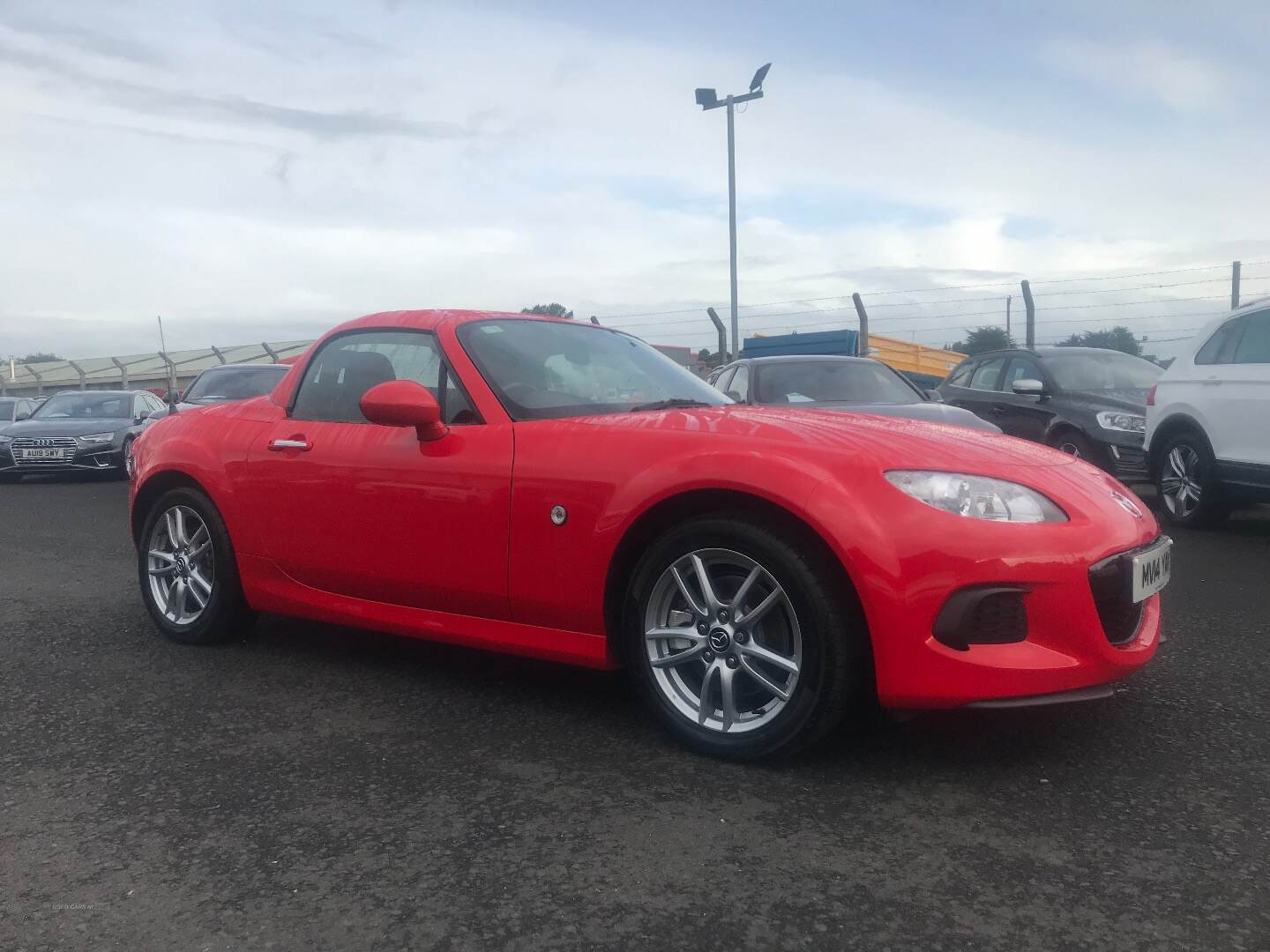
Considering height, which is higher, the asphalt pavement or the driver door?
the driver door

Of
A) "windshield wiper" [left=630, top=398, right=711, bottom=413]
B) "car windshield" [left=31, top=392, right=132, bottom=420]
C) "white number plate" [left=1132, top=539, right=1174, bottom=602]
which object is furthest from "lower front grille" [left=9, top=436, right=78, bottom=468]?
"white number plate" [left=1132, top=539, right=1174, bottom=602]

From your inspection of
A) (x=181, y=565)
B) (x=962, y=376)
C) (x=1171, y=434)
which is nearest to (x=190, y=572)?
(x=181, y=565)

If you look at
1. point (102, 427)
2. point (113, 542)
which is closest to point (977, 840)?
point (113, 542)

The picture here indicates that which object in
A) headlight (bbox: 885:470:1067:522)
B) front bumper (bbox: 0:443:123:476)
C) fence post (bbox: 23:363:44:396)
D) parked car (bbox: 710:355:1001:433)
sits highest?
headlight (bbox: 885:470:1067:522)

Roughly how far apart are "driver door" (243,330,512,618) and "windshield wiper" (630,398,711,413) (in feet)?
1.78

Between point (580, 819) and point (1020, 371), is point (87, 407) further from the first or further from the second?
point (580, 819)

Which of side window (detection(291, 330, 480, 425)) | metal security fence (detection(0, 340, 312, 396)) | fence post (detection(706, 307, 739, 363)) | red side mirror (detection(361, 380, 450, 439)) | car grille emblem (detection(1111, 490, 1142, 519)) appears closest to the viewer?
car grille emblem (detection(1111, 490, 1142, 519))

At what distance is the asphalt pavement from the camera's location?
7.78 feet

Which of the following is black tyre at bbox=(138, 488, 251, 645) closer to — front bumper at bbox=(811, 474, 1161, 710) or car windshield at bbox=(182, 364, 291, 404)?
front bumper at bbox=(811, 474, 1161, 710)

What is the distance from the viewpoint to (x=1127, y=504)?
3521 mm

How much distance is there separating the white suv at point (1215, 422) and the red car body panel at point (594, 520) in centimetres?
452

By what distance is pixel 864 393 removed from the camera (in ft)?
29.9

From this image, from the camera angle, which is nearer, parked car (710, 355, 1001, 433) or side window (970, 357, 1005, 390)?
parked car (710, 355, 1001, 433)

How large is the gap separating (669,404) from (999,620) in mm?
1550
